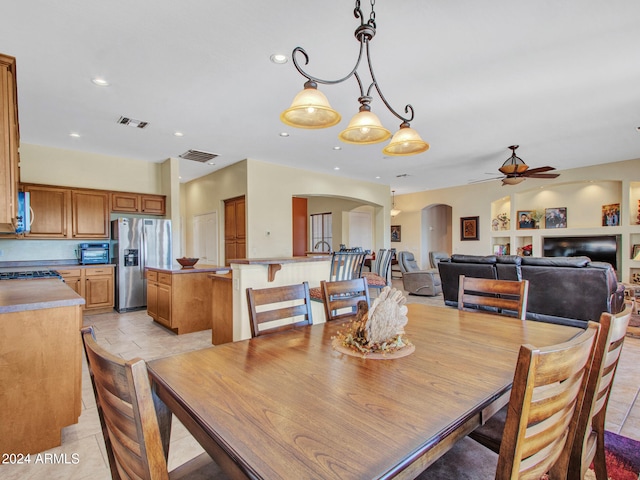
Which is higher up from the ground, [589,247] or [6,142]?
[6,142]

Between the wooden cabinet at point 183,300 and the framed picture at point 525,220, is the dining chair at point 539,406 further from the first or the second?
the framed picture at point 525,220

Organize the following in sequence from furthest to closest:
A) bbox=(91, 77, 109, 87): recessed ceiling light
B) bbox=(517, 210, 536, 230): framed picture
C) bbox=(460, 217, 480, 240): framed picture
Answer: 1. bbox=(460, 217, 480, 240): framed picture
2. bbox=(517, 210, 536, 230): framed picture
3. bbox=(91, 77, 109, 87): recessed ceiling light

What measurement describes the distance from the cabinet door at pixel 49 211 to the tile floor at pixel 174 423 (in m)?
2.08

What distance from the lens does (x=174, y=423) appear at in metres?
2.21

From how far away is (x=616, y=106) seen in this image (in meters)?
3.87

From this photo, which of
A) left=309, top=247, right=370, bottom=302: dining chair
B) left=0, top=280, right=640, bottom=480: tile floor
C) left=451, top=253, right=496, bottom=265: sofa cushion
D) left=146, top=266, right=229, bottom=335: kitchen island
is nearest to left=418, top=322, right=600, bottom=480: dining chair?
left=0, top=280, right=640, bottom=480: tile floor

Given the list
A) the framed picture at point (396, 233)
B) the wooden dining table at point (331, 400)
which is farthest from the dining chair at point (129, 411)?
the framed picture at point (396, 233)

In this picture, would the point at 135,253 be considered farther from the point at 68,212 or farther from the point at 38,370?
the point at 38,370

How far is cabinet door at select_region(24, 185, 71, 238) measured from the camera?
504cm

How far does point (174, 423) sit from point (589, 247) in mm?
8725

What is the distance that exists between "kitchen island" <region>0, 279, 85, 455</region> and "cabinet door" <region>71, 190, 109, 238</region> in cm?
393

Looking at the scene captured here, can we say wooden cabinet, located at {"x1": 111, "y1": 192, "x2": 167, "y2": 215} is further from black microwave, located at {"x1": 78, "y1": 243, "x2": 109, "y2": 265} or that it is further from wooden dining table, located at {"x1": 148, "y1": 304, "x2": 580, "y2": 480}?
wooden dining table, located at {"x1": 148, "y1": 304, "x2": 580, "y2": 480}

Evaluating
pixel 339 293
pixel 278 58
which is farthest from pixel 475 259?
pixel 278 58

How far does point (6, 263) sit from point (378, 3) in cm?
622
